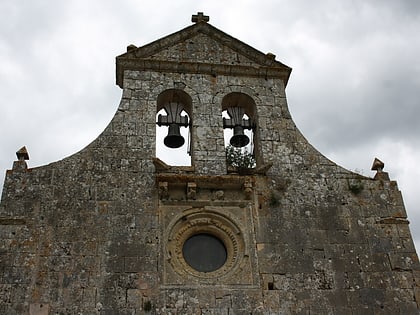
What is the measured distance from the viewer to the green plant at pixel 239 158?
10891mm

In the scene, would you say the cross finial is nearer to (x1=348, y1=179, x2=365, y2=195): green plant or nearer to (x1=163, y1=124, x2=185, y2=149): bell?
(x1=163, y1=124, x2=185, y2=149): bell

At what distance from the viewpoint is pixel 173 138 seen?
10.9 metres

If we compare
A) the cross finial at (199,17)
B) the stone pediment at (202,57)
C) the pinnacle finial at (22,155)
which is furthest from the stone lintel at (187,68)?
the pinnacle finial at (22,155)

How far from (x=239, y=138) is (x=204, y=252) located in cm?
277

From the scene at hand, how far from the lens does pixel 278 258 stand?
887 centimetres

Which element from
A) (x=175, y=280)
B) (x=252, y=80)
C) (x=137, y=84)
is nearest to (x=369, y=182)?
(x=252, y=80)

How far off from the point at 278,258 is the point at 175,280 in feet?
5.51

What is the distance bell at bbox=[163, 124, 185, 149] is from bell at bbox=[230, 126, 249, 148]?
1.02m

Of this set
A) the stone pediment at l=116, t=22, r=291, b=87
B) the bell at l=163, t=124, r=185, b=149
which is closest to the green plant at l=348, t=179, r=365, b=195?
the stone pediment at l=116, t=22, r=291, b=87

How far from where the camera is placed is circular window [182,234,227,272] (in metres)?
8.91

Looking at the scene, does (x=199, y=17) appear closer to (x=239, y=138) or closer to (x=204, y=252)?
(x=239, y=138)

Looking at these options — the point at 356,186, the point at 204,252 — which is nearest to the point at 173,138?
the point at 204,252

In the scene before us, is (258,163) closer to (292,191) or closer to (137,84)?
(292,191)

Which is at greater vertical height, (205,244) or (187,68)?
(187,68)
